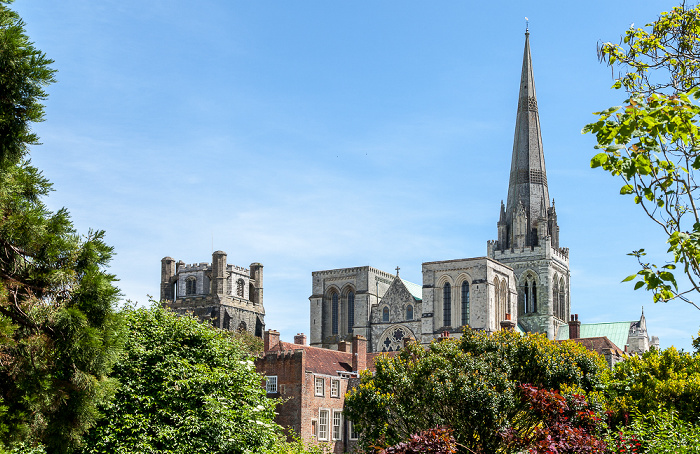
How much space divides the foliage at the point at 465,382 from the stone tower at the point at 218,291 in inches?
2869

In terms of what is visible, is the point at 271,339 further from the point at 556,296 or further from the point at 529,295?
the point at 556,296

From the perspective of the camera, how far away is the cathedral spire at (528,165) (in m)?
103

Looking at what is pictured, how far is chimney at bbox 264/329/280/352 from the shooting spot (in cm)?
5728

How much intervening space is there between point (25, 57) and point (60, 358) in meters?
6.20

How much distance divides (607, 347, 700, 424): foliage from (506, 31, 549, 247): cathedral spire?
61.0 meters

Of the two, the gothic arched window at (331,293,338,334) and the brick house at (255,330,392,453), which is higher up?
the gothic arched window at (331,293,338,334)

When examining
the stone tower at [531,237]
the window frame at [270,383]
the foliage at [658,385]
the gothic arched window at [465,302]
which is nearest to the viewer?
the foliage at [658,385]

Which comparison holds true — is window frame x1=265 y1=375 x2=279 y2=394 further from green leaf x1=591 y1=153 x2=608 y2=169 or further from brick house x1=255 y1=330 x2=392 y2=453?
green leaf x1=591 y1=153 x2=608 y2=169

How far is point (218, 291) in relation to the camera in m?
109

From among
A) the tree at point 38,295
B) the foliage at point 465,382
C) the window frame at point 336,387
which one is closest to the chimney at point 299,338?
the window frame at point 336,387

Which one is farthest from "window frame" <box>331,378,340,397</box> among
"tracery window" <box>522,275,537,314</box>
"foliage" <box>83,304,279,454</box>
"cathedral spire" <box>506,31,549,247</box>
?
"cathedral spire" <box>506,31,549,247</box>

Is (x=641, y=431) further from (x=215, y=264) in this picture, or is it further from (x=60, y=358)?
(x=215, y=264)

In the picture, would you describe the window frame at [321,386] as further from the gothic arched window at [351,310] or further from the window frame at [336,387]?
the gothic arched window at [351,310]

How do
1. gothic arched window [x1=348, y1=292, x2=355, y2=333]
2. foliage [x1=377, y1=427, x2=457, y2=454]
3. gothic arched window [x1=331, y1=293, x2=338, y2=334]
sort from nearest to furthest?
foliage [x1=377, y1=427, x2=457, y2=454] < gothic arched window [x1=348, y1=292, x2=355, y2=333] < gothic arched window [x1=331, y1=293, x2=338, y2=334]
